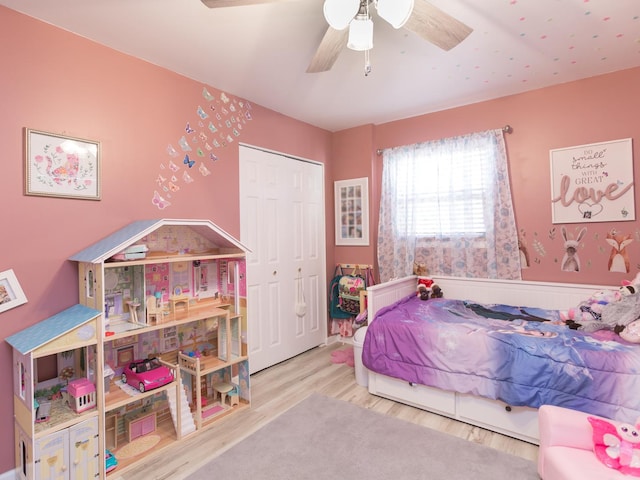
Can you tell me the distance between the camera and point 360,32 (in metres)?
1.68

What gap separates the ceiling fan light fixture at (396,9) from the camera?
142 cm

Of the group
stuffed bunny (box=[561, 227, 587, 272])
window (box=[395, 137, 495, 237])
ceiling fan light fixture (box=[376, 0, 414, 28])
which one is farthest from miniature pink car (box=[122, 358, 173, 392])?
stuffed bunny (box=[561, 227, 587, 272])

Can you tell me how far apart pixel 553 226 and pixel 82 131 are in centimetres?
374

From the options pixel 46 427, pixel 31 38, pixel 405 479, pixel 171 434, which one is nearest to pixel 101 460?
pixel 46 427

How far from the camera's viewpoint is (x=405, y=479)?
1.90 m

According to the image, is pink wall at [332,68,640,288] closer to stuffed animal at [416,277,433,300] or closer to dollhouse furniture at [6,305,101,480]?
stuffed animal at [416,277,433,300]

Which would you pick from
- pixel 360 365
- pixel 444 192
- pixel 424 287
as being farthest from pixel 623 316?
pixel 360 365

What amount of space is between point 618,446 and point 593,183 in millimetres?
2191

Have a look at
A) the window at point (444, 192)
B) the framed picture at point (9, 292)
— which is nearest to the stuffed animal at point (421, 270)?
the window at point (444, 192)

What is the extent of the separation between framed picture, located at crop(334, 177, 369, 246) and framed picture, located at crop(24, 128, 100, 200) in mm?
2655

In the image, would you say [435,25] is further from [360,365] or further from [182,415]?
[182,415]

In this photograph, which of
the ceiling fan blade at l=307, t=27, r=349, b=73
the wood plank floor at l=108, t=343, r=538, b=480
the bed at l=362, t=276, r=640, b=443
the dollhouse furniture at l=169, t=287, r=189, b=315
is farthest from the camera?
the dollhouse furniture at l=169, t=287, r=189, b=315

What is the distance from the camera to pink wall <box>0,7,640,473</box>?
Result: 1937 mm

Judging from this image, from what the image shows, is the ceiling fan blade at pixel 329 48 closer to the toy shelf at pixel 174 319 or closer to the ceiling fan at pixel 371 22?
the ceiling fan at pixel 371 22
